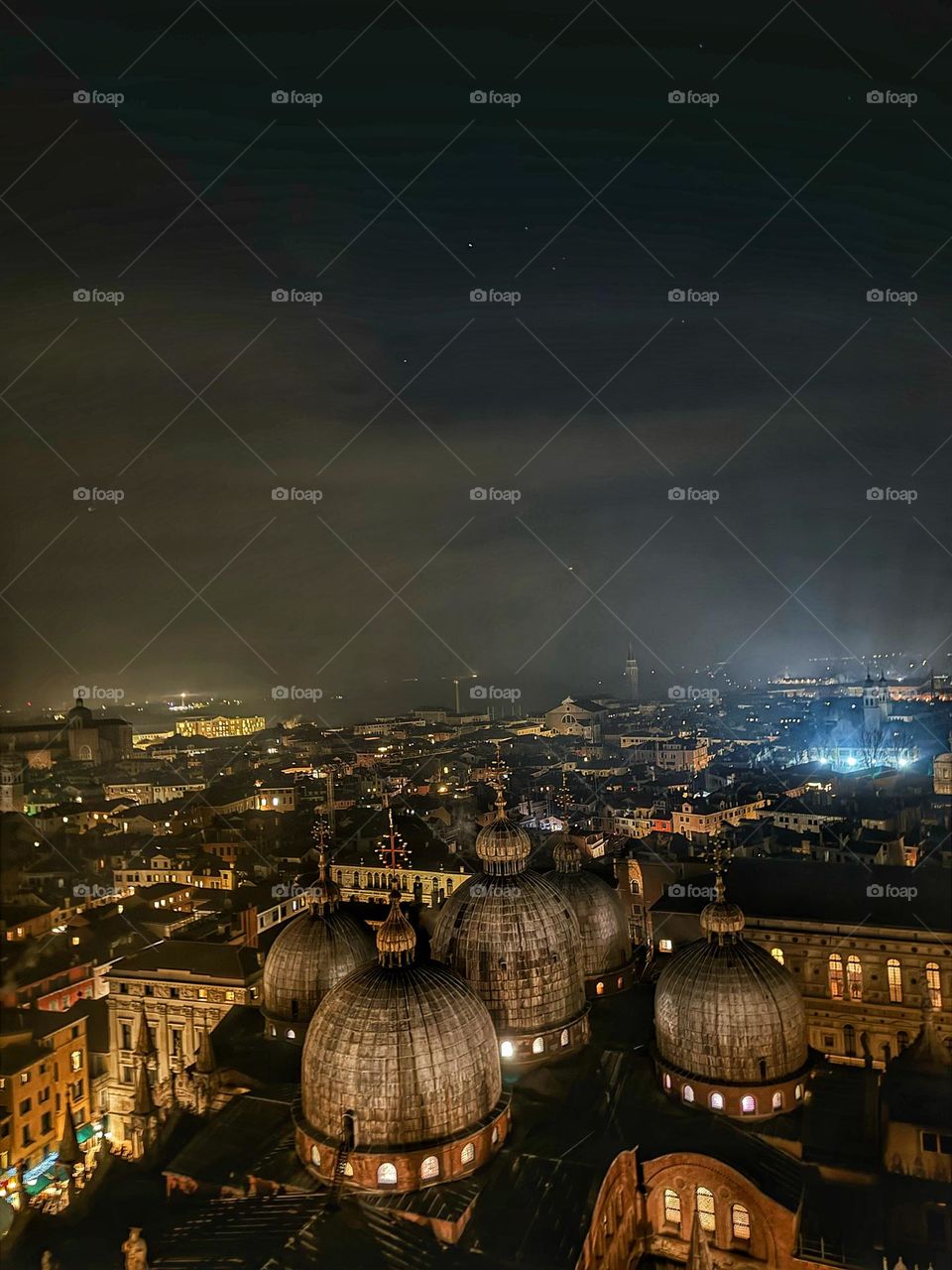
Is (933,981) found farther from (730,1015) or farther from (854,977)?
(730,1015)

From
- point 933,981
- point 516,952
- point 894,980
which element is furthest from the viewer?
point 894,980

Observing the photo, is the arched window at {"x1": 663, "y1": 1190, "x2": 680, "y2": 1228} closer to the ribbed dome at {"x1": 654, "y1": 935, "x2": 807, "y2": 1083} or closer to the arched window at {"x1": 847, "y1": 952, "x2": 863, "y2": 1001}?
the ribbed dome at {"x1": 654, "y1": 935, "x2": 807, "y2": 1083}

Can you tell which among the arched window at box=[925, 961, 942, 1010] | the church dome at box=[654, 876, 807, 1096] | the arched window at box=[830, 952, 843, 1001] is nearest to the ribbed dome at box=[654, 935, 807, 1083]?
the church dome at box=[654, 876, 807, 1096]

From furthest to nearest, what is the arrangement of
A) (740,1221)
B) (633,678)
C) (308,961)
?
1. (633,678)
2. (308,961)
3. (740,1221)

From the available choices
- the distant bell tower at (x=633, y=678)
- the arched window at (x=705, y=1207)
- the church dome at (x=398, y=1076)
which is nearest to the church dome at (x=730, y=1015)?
the arched window at (x=705, y=1207)

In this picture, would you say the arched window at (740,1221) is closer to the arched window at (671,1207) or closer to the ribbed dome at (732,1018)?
the arched window at (671,1207)

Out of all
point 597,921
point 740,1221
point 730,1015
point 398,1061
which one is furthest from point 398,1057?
point 597,921
